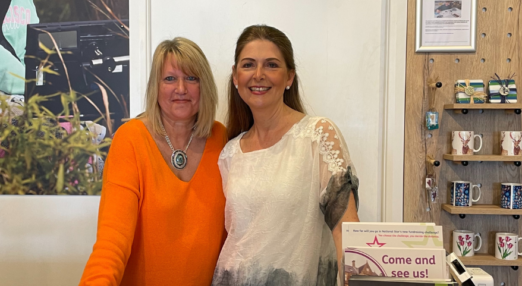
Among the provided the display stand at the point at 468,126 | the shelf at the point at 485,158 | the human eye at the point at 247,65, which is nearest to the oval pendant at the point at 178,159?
the human eye at the point at 247,65

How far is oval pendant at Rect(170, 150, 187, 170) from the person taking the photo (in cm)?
145

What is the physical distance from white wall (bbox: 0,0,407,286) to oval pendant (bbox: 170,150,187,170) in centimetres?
50

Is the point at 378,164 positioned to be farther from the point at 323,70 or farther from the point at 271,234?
the point at 271,234

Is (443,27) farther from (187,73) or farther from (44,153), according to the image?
(44,153)

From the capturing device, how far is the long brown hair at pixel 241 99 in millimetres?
1357

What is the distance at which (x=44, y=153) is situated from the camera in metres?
1.98

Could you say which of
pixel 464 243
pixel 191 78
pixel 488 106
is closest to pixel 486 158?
pixel 488 106

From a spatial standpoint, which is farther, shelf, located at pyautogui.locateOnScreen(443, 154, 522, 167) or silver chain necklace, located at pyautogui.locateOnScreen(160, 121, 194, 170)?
shelf, located at pyautogui.locateOnScreen(443, 154, 522, 167)

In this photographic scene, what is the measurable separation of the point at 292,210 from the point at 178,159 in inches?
18.7

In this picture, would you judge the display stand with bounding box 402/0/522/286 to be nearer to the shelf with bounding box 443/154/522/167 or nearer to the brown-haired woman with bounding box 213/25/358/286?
the shelf with bounding box 443/154/522/167

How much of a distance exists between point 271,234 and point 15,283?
5.12 feet

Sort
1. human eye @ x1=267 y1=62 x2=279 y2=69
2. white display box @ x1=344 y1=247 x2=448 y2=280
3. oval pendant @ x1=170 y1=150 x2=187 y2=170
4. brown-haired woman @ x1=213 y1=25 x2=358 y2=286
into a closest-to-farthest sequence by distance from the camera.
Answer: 1. white display box @ x1=344 y1=247 x2=448 y2=280
2. brown-haired woman @ x1=213 y1=25 x2=358 y2=286
3. human eye @ x1=267 y1=62 x2=279 y2=69
4. oval pendant @ x1=170 y1=150 x2=187 y2=170

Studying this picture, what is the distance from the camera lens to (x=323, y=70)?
1.85 m

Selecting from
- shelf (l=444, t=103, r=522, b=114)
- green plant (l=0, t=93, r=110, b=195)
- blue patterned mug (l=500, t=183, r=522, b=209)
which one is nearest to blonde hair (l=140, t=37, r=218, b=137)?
green plant (l=0, t=93, r=110, b=195)
